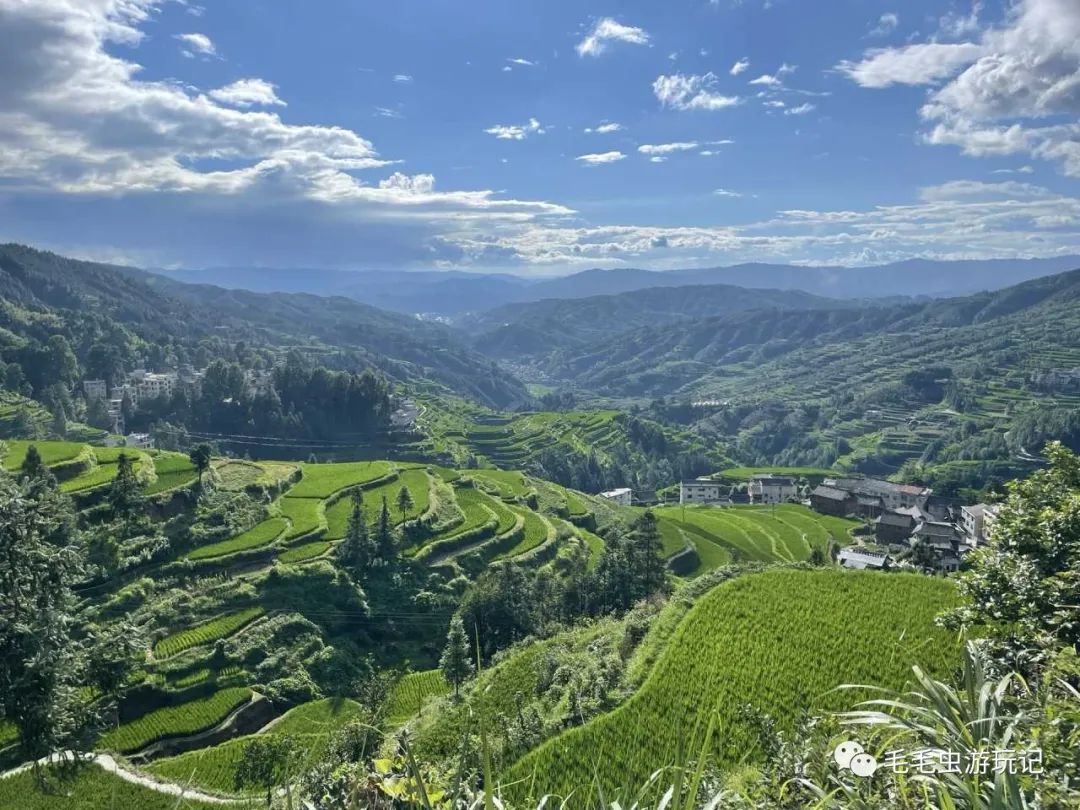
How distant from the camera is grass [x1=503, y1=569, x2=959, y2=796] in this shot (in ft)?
53.5

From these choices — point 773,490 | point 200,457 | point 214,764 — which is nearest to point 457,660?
point 214,764

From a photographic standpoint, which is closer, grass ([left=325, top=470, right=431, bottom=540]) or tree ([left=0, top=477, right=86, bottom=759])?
tree ([left=0, top=477, right=86, bottom=759])

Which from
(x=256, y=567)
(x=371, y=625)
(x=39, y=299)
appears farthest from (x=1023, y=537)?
(x=39, y=299)

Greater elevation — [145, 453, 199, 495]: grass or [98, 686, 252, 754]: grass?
[145, 453, 199, 495]: grass

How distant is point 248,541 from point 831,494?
247 ft

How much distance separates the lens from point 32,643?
11844 millimetres

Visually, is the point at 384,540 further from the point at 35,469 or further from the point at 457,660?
the point at 35,469

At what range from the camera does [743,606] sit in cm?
2291

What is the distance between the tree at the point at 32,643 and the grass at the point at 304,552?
33210 millimetres

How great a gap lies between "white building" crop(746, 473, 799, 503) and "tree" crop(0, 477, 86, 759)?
3947 inches

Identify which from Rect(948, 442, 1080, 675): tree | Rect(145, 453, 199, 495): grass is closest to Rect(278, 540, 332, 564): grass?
Rect(145, 453, 199, 495): grass

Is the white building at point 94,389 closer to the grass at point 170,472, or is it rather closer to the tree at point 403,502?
the grass at point 170,472

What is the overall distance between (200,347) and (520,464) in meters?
94.3

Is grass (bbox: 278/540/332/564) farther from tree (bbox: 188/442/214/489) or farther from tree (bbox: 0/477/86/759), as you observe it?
tree (bbox: 0/477/86/759)
